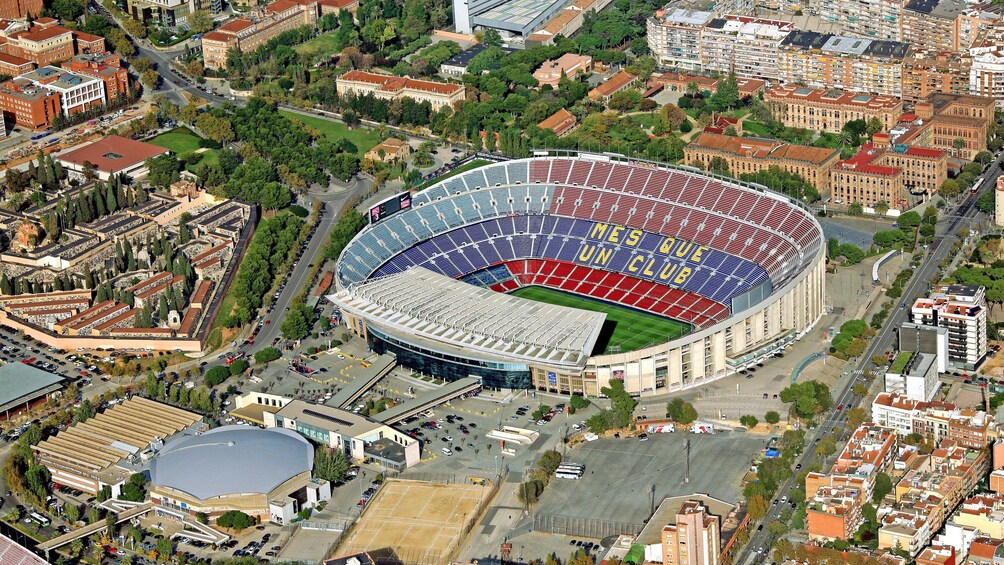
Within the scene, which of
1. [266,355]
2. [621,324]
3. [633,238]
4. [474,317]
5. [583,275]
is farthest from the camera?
[633,238]

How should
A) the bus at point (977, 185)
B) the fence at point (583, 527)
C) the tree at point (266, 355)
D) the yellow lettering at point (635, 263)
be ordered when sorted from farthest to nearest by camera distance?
the bus at point (977, 185)
the yellow lettering at point (635, 263)
the tree at point (266, 355)
the fence at point (583, 527)

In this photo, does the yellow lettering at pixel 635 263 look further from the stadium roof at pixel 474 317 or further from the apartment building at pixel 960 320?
the apartment building at pixel 960 320

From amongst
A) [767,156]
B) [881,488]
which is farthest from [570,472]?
[767,156]

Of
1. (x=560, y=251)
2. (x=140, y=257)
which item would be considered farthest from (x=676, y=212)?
(x=140, y=257)

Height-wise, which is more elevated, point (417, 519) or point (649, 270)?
point (649, 270)

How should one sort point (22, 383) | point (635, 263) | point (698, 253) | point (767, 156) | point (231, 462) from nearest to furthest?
point (231, 462) → point (22, 383) → point (698, 253) → point (635, 263) → point (767, 156)

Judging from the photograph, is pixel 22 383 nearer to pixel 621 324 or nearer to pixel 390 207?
pixel 390 207

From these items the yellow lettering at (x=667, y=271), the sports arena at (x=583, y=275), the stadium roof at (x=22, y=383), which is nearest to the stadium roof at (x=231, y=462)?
the stadium roof at (x=22, y=383)
